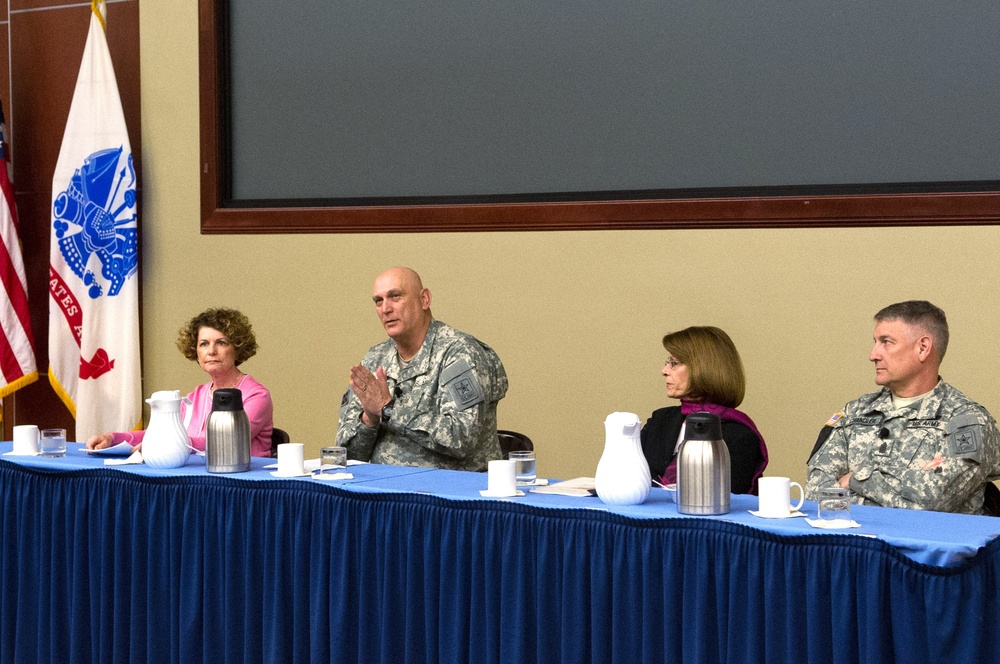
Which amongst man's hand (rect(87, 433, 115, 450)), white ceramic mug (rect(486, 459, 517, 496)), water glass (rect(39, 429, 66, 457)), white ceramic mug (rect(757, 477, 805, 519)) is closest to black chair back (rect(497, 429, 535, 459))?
white ceramic mug (rect(486, 459, 517, 496))

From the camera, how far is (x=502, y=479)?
2.89 metres

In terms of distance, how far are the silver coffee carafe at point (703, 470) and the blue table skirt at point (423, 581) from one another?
0.07 meters

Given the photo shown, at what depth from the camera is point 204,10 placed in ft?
18.2

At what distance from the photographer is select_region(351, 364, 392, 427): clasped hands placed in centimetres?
379

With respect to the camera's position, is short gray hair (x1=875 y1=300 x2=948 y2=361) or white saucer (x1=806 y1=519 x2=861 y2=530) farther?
short gray hair (x1=875 y1=300 x2=948 y2=361)

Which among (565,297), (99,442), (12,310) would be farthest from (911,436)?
(12,310)

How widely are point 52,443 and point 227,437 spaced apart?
69 centimetres

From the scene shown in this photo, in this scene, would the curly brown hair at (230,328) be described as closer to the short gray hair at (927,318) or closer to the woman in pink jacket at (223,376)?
the woman in pink jacket at (223,376)

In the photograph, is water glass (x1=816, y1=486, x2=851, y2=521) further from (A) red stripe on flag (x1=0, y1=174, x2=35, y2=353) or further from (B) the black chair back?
(A) red stripe on flag (x1=0, y1=174, x2=35, y2=353)

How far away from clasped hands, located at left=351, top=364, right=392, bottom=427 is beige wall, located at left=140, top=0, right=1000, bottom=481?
127cm

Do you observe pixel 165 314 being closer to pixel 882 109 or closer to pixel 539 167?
pixel 539 167

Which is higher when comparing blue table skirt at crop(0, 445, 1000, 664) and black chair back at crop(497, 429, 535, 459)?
black chair back at crop(497, 429, 535, 459)

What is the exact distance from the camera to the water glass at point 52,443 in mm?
3645

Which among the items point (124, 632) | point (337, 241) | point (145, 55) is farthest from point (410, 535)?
point (145, 55)
